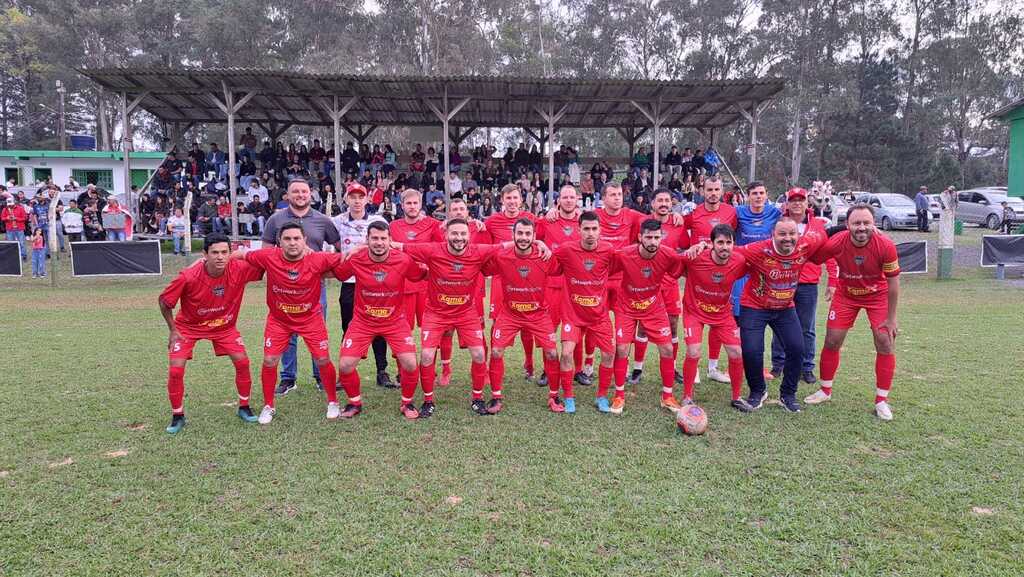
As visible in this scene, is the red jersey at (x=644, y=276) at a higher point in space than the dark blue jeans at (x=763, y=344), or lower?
higher

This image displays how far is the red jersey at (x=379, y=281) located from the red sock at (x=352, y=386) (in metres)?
0.52

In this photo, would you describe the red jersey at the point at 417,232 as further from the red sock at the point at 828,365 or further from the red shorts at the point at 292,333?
the red sock at the point at 828,365

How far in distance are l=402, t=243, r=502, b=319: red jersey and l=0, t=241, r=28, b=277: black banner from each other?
Answer: 1423 cm

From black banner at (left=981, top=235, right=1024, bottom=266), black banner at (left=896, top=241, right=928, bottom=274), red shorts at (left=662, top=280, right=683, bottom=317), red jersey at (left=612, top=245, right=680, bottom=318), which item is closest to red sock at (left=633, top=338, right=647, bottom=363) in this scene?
red shorts at (left=662, top=280, right=683, bottom=317)

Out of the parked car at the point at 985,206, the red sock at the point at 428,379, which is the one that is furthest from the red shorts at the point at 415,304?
the parked car at the point at 985,206

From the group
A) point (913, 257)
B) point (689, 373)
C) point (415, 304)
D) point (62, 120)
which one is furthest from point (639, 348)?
point (62, 120)

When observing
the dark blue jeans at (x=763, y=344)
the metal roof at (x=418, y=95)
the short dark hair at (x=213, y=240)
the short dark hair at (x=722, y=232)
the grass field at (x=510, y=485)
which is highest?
the metal roof at (x=418, y=95)

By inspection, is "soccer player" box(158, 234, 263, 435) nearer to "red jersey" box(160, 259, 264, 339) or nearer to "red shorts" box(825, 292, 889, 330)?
"red jersey" box(160, 259, 264, 339)

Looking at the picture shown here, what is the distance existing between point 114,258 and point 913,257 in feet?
66.2

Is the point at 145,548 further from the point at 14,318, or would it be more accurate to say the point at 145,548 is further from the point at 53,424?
the point at 14,318

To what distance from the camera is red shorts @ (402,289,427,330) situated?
21.7ft

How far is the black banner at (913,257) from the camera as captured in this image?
16.2 m

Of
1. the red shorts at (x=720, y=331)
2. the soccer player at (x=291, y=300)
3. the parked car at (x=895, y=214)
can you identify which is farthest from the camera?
the parked car at (x=895, y=214)

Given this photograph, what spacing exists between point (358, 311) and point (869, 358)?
6522 millimetres
